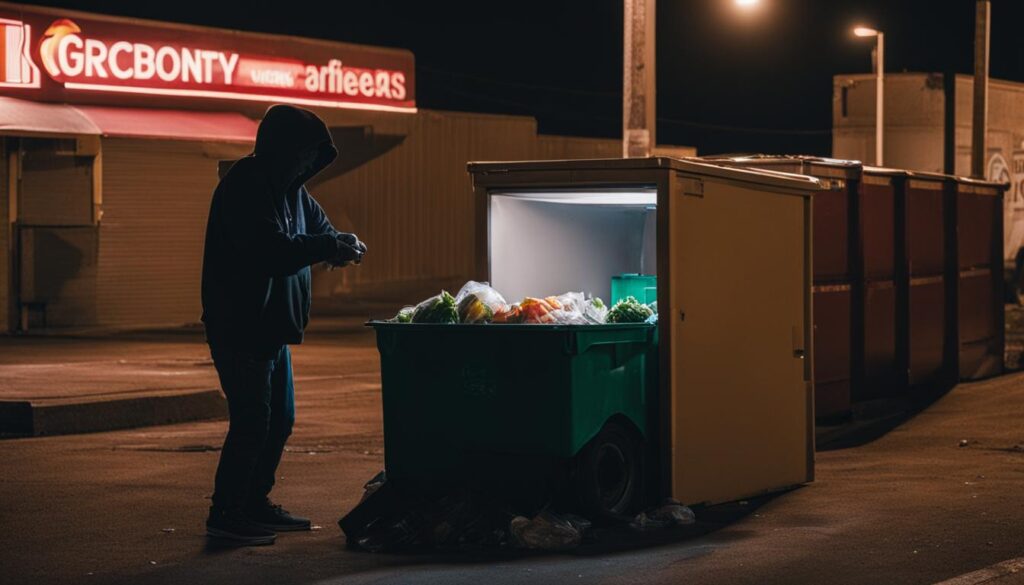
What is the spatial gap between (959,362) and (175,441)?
8181 millimetres

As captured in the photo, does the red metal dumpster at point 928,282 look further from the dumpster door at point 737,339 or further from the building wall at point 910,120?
the building wall at point 910,120

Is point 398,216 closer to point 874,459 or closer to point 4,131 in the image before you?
point 4,131

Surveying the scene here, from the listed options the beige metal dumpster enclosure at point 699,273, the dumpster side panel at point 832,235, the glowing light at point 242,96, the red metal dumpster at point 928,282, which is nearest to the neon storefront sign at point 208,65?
the glowing light at point 242,96

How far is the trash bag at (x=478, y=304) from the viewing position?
8.34 metres

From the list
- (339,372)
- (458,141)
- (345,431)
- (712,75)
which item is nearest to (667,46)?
(712,75)

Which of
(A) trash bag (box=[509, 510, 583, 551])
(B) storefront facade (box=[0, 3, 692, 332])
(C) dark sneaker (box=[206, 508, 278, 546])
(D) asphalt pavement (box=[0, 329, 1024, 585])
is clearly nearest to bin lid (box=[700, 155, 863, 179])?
(D) asphalt pavement (box=[0, 329, 1024, 585])

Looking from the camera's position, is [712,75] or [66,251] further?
[712,75]

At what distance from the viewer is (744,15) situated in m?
68.6

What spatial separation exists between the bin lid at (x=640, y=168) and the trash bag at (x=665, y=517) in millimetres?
1657

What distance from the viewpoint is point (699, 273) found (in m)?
8.82

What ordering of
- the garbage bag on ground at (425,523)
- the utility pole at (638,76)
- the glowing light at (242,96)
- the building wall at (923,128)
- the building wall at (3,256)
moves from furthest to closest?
the building wall at (923,128) → the glowing light at (242,96) → the building wall at (3,256) → the utility pole at (638,76) → the garbage bag on ground at (425,523)

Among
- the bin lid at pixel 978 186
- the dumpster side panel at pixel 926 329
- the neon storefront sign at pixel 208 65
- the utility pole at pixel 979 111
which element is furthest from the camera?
the utility pole at pixel 979 111

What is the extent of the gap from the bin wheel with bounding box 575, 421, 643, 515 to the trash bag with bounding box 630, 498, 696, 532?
105 mm

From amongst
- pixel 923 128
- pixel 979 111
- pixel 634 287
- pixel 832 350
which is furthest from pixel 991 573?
pixel 923 128
